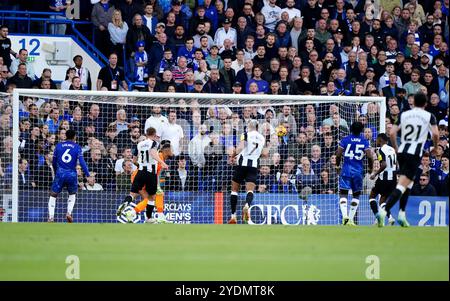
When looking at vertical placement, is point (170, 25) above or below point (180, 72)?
above

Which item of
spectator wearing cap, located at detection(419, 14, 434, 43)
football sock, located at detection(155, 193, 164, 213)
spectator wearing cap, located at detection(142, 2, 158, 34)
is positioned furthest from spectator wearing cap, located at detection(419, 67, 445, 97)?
football sock, located at detection(155, 193, 164, 213)

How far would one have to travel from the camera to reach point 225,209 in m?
23.5

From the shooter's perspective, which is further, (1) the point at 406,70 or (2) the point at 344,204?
(1) the point at 406,70

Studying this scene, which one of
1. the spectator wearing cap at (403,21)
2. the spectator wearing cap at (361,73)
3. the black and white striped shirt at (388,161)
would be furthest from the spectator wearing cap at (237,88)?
the spectator wearing cap at (403,21)

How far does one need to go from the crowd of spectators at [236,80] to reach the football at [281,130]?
0.29ft

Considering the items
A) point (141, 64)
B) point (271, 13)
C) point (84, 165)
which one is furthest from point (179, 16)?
point (84, 165)

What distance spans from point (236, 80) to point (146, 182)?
5100 mm

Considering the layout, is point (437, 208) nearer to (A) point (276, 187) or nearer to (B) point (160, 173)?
(A) point (276, 187)

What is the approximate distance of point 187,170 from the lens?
23422mm

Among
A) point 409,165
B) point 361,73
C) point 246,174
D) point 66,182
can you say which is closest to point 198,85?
point 246,174

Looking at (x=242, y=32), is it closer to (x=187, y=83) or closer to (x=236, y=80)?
(x=236, y=80)

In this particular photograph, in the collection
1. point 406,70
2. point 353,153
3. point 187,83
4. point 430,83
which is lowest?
point 353,153

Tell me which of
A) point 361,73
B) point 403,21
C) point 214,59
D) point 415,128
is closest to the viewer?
point 415,128

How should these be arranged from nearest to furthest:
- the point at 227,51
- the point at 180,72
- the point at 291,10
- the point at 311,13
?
the point at 180,72 < the point at 227,51 < the point at 291,10 < the point at 311,13
